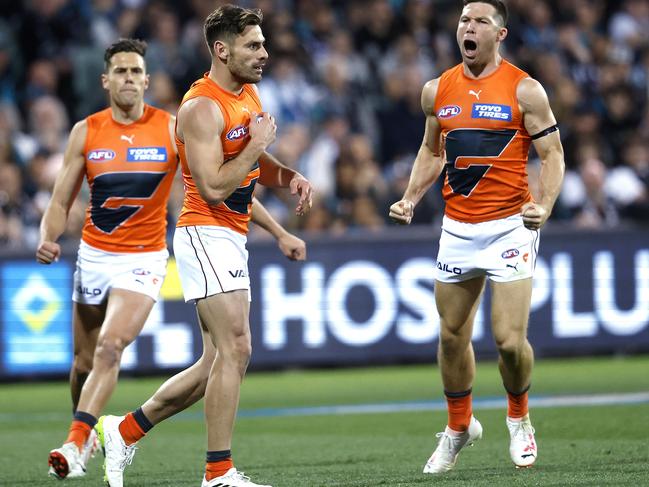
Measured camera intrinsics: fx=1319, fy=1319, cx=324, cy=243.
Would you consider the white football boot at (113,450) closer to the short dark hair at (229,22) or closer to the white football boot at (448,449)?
the white football boot at (448,449)

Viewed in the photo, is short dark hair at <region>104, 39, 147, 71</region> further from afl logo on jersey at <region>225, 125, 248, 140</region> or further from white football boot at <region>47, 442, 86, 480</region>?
white football boot at <region>47, 442, 86, 480</region>

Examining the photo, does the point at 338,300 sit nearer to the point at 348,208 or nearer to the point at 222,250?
the point at 348,208

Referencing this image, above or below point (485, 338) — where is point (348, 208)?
above

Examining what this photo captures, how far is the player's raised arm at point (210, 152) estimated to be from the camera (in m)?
6.92

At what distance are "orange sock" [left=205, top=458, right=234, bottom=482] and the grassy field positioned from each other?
667 mm

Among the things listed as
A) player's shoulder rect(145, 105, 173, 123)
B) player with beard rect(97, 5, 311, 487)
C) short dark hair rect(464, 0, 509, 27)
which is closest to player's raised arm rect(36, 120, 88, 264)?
player's shoulder rect(145, 105, 173, 123)

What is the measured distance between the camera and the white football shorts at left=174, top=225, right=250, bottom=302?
7078mm

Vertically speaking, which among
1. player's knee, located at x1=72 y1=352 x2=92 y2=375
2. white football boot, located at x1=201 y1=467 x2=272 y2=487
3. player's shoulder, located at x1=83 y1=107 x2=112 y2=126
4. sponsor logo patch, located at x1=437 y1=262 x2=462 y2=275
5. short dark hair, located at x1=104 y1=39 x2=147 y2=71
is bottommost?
white football boot, located at x1=201 y1=467 x2=272 y2=487

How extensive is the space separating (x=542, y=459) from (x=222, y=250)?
2.62m

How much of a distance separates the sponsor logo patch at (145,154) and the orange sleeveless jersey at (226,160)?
5.59 ft

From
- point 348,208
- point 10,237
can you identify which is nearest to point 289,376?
point 348,208

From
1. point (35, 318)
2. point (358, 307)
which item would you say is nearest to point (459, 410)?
point (358, 307)

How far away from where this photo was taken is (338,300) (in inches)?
611

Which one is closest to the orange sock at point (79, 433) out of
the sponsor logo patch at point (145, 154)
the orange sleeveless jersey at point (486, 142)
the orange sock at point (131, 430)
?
the orange sock at point (131, 430)
